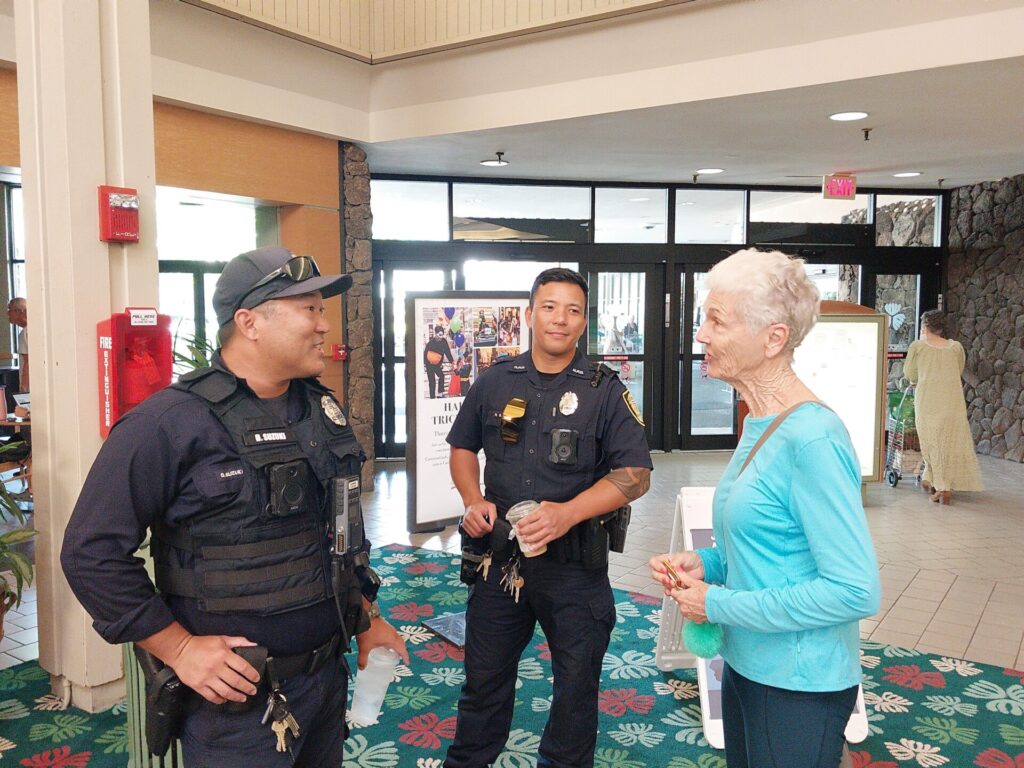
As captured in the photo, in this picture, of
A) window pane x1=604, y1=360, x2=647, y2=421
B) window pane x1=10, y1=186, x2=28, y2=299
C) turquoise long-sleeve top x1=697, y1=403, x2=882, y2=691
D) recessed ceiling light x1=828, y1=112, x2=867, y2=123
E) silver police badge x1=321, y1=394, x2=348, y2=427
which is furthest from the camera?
window pane x1=10, y1=186, x2=28, y2=299

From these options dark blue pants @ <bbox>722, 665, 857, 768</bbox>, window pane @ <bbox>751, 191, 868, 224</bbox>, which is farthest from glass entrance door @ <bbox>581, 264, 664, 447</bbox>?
dark blue pants @ <bbox>722, 665, 857, 768</bbox>

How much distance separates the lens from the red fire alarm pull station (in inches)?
122

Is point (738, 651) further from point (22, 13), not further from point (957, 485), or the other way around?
point (957, 485)

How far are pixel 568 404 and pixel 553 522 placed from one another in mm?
419

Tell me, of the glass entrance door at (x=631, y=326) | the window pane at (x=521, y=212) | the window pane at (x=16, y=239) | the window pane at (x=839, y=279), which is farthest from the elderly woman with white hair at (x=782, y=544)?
the window pane at (x=16, y=239)

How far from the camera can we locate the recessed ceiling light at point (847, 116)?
19.8 feet

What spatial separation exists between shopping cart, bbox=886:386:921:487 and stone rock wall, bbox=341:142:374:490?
201 inches

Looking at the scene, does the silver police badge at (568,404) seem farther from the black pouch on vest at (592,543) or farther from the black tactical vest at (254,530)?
the black tactical vest at (254,530)

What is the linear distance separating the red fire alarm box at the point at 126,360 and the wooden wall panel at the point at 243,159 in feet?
9.29

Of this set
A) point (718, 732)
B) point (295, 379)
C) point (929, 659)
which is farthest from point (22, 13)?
point (929, 659)

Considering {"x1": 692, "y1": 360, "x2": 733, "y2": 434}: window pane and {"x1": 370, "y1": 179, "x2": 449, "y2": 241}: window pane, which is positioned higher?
{"x1": 370, "y1": 179, "x2": 449, "y2": 241}: window pane

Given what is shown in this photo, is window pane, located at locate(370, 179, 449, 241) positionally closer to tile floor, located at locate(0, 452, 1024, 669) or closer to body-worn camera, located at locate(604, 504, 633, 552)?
tile floor, located at locate(0, 452, 1024, 669)

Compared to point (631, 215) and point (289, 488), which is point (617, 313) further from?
point (289, 488)

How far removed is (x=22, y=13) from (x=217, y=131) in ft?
9.77
